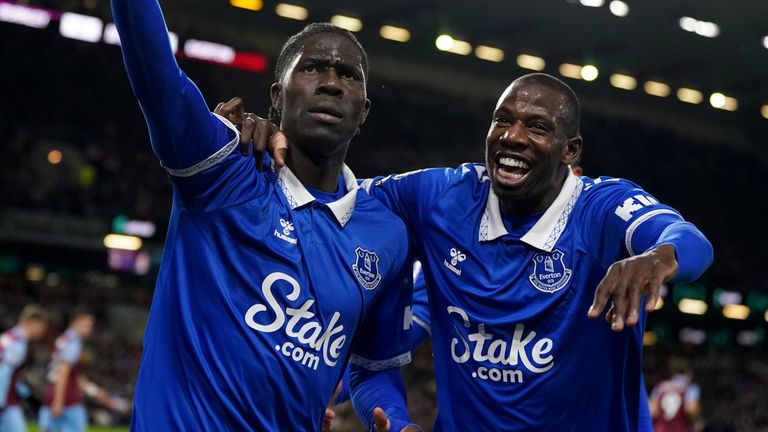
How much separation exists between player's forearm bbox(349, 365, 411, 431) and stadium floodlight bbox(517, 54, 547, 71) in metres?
23.6

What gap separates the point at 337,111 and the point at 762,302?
28300mm

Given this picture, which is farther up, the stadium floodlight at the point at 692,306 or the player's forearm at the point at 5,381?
the stadium floodlight at the point at 692,306

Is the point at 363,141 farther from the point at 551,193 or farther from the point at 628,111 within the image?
the point at 551,193

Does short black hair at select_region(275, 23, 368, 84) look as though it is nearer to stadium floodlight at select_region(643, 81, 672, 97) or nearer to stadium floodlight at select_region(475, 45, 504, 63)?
stadium floodlight at select_region(475, 45, 504, 63)

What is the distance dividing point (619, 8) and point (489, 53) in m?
4.60

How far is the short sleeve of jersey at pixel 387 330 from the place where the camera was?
13.4 feet

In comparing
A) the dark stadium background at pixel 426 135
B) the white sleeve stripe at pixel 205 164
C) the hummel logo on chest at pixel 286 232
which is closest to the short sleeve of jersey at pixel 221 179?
the white sleeve stripe at pixel 205 164

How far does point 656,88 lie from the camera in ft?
95.6

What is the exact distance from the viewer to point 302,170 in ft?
12.4

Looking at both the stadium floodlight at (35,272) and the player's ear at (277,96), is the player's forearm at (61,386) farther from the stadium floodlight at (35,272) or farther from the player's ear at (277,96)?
the stadium floodlight at (35,272)

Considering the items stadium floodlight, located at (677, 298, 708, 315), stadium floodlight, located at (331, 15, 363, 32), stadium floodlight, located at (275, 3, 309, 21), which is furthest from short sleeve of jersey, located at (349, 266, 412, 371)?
stadium floodlight, located at (677, 298, 708, 315)

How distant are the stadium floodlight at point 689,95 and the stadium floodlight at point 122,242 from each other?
15659mm

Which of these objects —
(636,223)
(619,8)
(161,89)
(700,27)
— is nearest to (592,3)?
(619,8)

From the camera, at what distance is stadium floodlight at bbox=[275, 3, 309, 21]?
2508 cm
